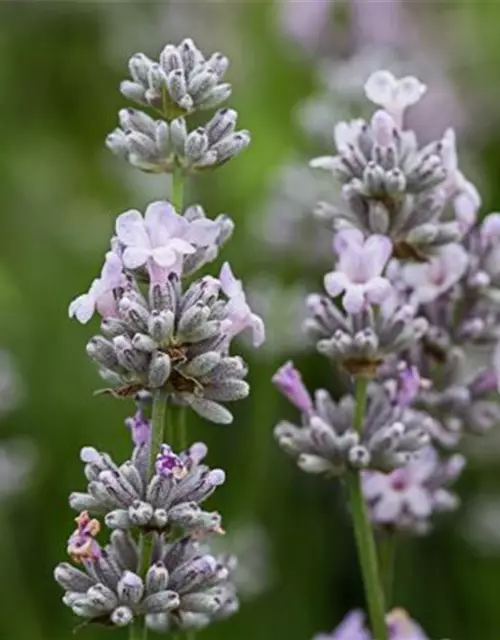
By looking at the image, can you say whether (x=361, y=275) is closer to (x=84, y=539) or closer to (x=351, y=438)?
(x=351, y=438)

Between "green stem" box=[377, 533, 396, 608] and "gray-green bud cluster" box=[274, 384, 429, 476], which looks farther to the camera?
"green stem" box=[377, 533, 396, 608]

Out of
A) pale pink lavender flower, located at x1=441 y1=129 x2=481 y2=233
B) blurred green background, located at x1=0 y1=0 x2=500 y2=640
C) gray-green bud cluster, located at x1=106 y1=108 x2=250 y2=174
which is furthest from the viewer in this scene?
blurred green background, located at x1=0 y1=0 x2=500 y2=640

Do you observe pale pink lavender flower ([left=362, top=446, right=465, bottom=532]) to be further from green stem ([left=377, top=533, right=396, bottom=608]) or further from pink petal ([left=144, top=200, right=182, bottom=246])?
pink petal ([left=144, top=200, right=182, bottom=246])

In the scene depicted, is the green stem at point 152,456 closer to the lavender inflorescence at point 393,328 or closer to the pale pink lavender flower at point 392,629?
the lavender inflorescence at point 393,328

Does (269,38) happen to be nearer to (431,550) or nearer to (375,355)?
(431,550)

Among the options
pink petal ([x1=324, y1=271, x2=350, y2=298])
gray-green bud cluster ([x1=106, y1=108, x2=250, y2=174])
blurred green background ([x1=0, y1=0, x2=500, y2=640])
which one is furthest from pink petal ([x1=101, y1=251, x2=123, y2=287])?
blurred green background ([x1=0, y1=0, x2=500, y2=640])

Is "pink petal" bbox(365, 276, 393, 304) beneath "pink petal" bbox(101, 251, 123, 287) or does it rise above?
above

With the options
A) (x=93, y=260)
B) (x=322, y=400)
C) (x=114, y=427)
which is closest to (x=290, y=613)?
(x=114, y=427)
